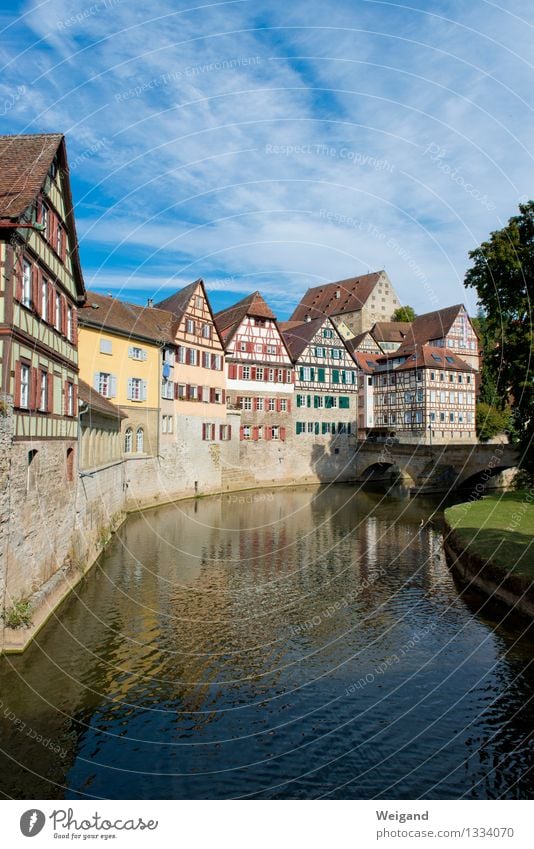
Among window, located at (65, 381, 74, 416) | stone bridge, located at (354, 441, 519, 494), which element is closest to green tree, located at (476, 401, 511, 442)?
stone bridge, located at (354, 441, 519, 494)

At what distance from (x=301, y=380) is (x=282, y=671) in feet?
124

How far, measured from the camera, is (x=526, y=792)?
317 inches

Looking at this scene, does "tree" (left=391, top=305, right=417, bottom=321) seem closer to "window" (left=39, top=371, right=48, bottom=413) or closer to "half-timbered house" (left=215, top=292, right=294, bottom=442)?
"half-timbered house" (left=215, top=292, right=294, bottom=442)

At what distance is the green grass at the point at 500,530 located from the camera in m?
16.3

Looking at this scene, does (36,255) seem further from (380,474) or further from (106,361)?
(380,474)

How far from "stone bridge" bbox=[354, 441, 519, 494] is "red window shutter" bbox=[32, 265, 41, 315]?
34125mm

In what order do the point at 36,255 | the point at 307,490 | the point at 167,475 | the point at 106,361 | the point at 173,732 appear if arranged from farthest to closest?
the point at 307,490 → the point at 167,475 → the point at 106,361 → the point at 36,255 → the point at 173,732

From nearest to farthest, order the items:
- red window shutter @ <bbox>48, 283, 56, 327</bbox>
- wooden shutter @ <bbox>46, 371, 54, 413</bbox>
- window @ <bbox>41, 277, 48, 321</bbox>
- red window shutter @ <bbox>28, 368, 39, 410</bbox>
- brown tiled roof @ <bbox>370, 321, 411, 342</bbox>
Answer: red window shutter @ <bbox>28, 368, 39, 410</bbox>
window @ <bbox>41, 277, 48, 321</bbox>
wooden shutter @ <bbox>46, 371, 54, 413</bbox>
red window shutter @ <bbox>48, 283, 56, 327</bbox>
brown tiled roof @ <bbox>370, 321, 411, 342</bbox>

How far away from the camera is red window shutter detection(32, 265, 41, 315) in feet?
44.7

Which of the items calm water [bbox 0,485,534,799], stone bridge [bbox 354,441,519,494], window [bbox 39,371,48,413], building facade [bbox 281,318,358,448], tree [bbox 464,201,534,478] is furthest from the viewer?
building facade [bbox 281,318,358,448]

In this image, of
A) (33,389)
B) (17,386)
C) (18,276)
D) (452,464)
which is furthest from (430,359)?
(17,386)

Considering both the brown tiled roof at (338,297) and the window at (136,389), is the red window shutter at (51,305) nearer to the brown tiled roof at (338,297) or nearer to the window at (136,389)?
the window at (136,389)

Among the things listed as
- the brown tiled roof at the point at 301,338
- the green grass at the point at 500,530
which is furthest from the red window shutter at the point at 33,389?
the brown tiled roof at the point at 301,338
